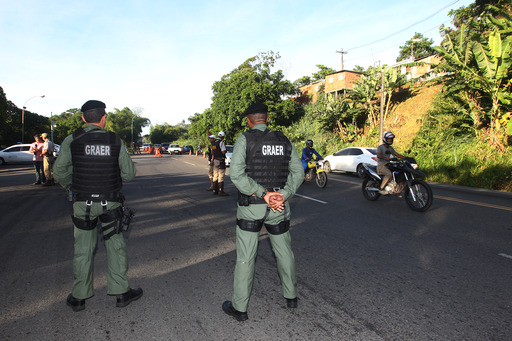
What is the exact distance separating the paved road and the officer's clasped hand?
972 mm

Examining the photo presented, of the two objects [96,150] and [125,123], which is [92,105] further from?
[125,123]

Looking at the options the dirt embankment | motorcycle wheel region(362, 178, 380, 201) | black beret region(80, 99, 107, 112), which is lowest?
motorcycle wheel region(362, 178, 380, 201)

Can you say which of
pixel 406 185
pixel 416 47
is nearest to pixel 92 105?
pixel 406 185

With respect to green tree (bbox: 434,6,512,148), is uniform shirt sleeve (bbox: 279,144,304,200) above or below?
below

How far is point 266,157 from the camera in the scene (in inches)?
111

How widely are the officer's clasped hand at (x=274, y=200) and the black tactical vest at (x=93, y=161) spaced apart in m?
1.48

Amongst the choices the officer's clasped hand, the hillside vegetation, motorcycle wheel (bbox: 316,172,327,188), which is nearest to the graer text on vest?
the officer's clasped hand

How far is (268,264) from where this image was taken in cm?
403

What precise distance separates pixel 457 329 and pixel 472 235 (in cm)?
331

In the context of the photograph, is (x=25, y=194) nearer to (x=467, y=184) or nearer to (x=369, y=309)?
(x=369, y=309)

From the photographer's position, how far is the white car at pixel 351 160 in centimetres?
1500

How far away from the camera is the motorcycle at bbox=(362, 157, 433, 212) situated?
23.2 ft

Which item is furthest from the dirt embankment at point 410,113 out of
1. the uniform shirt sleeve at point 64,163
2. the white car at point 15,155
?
the white car at point 15,155

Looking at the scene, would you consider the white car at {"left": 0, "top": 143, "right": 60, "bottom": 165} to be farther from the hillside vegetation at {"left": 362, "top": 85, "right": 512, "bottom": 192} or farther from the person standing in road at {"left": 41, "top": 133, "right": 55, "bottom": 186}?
the hillside vegetation at {"left": 362, "top": 85, "right": 512, "bottom": 192}
